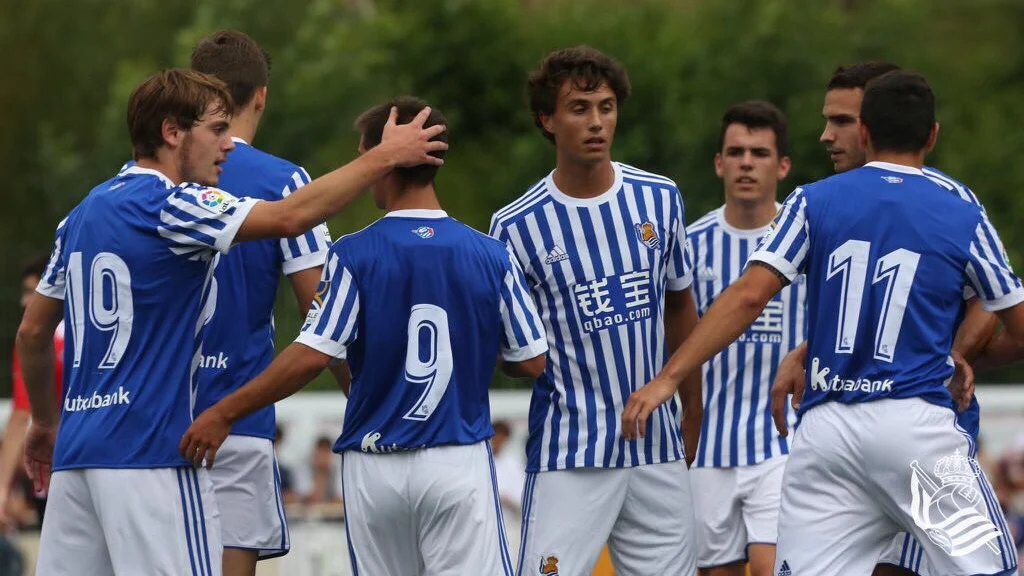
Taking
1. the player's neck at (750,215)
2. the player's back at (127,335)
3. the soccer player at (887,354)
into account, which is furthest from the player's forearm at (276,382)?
the player's neck at (750,215)

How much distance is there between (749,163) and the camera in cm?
820

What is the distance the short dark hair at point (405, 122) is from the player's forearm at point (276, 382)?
0.77 m

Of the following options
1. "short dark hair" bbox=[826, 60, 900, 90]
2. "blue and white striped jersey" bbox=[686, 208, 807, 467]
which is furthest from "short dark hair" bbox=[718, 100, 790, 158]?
"short dark hair" bbox=[826, 60, 900, 90]

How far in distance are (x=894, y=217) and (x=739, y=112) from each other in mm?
2861

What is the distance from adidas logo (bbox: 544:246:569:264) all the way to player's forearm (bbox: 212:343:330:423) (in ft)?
4.06

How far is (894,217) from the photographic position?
5688mm

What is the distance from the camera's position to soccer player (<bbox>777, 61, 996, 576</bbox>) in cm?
627

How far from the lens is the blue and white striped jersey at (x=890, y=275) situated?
223 inches

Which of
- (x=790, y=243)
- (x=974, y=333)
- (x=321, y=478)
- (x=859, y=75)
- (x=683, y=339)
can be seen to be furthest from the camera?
(x=321, y=478)

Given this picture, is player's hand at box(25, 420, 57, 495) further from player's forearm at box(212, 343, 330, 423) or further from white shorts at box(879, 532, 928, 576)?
white shorts at box(879, 532, 928, 576)

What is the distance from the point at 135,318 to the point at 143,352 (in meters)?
0.12

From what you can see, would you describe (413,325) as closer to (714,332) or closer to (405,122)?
(405,122)

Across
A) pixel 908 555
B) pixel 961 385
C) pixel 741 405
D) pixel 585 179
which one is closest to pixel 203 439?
pixel 585 179

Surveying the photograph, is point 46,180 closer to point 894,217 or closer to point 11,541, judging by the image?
point 11,541
